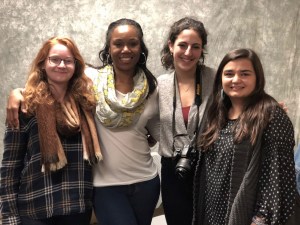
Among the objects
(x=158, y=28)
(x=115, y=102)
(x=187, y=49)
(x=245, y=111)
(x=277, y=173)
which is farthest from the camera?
(x=158, y=28)

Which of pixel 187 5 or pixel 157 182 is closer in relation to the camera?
pixel 157 182

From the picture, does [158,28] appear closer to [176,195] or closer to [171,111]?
[171,111]

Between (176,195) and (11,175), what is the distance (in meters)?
0.80

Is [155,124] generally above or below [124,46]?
below

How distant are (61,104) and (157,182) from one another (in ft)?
2.13

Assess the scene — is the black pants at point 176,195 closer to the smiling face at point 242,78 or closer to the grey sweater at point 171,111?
the grey sweater at point 171,111

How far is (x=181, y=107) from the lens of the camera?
1.70 meters

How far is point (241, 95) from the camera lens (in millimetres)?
1426

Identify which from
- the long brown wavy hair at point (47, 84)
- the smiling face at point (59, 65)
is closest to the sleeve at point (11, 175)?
the long brown wavy hair at point (47, 84)

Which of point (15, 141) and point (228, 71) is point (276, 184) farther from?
point (15, 141)

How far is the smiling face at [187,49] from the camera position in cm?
168

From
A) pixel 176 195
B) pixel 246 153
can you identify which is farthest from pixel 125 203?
pixel 246 153

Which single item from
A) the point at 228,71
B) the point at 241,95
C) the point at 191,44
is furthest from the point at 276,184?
the point at 191,44

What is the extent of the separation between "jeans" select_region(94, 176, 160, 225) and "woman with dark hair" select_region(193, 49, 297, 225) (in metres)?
0.32
